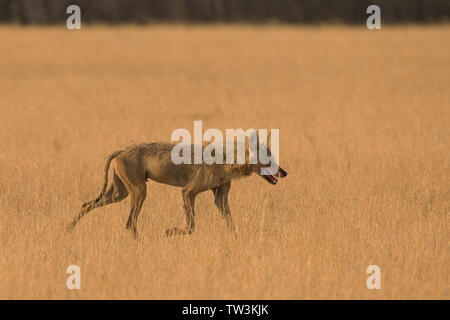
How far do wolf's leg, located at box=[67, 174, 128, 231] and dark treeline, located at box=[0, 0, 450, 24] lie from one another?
2943 cm

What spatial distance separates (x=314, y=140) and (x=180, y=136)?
2.40 metres

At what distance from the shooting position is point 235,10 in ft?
128

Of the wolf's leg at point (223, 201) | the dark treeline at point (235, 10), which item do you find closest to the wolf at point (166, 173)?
the wolf's leg at point (223, 201)

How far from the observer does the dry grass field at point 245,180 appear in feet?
23.4

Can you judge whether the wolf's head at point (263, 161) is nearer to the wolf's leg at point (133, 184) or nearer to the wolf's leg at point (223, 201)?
the wolf's leg at point (223, 201)

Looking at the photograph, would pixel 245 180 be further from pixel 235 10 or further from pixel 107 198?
pixel 235 10

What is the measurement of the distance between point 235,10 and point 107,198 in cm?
3149

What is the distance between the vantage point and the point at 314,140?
13.8 m

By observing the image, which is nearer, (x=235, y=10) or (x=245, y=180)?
(x=245, y=180)

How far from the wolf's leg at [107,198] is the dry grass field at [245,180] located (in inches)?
6.7

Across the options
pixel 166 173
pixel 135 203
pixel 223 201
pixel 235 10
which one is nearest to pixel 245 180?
pixel 223 201

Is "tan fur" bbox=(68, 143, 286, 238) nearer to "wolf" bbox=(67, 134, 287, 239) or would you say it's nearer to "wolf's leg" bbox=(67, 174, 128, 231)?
"wolf" bbox=(67, 134, 287, 239)

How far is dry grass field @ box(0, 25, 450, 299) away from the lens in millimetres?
7141

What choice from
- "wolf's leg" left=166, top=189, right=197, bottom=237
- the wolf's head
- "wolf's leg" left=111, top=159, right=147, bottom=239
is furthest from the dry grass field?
the wolf's head
